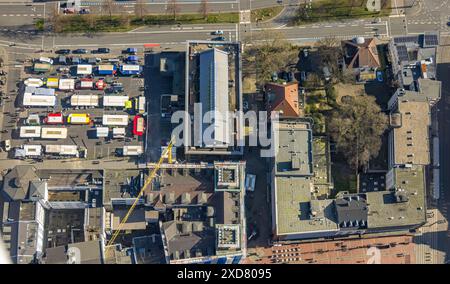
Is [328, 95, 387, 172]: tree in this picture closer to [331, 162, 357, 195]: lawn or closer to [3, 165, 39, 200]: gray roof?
[331, 162, 357, 195]: lawn

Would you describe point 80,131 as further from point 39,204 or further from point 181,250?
point 181,250

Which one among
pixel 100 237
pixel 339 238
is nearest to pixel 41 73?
pixel 100 237

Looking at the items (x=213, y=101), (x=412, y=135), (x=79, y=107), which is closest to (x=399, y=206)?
(x=412, y=135)

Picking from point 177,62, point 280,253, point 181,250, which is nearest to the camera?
point 181,250

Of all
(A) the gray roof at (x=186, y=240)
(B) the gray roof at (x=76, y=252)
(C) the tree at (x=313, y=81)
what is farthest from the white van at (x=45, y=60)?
(C) the tree at (x=313, y=81)

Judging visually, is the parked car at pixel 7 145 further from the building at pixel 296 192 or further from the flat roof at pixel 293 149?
the flat roof at pixel 293 149

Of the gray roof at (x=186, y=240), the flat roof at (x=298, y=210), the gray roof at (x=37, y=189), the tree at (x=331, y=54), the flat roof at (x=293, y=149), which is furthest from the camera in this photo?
the tree at (x=331, y=54)

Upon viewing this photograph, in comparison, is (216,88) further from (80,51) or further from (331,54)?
(80,51)
